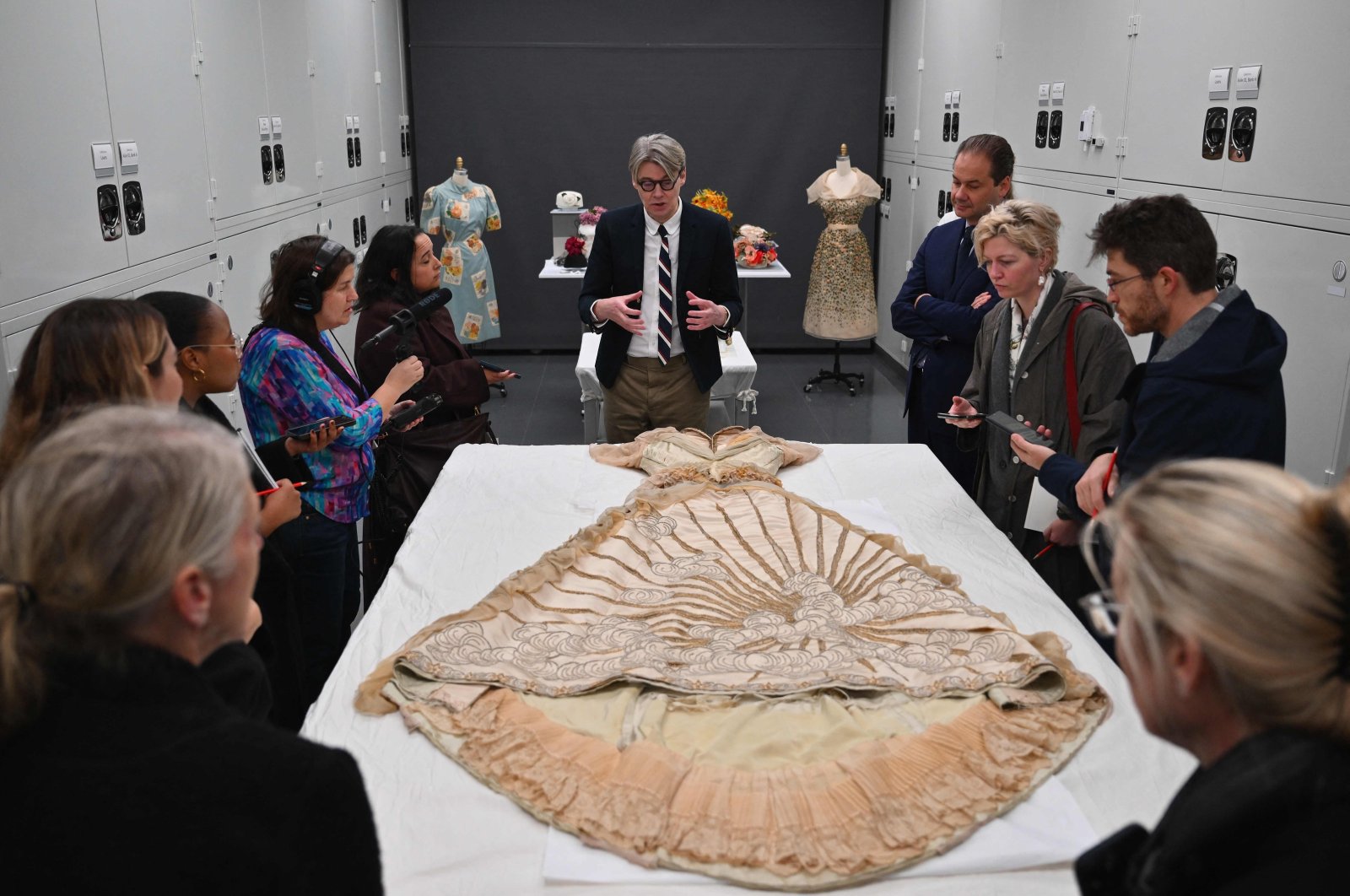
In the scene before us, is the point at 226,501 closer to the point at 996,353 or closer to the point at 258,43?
the point at 996,353

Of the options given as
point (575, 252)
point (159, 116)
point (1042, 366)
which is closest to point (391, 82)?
point (575, 252)

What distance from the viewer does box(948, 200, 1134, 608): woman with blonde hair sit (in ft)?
8.29

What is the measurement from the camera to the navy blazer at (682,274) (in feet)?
11.3

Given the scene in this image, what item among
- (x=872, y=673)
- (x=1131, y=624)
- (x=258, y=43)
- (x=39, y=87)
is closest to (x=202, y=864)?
(x=1131, y=624)

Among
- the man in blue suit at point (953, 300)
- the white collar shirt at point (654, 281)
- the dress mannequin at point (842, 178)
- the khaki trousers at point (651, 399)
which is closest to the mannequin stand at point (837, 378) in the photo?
the dress mannequin at point (842, 178)

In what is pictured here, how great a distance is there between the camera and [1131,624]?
0.89 m

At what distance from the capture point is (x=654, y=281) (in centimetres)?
348

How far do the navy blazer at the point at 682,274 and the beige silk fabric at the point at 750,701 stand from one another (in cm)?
111

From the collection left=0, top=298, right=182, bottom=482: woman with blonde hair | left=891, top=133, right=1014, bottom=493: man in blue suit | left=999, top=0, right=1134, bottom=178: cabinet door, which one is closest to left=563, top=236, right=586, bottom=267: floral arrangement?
left=999, top=0, right=1134, bottom=178: cabinet door

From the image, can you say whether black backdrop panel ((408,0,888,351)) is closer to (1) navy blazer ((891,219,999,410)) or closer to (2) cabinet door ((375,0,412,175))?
(2) cabinet door ((375,0,412,175))

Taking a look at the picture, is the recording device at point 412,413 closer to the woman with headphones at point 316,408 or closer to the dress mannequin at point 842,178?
the woman with headphones at point 316,408

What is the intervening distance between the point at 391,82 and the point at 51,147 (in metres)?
4.48

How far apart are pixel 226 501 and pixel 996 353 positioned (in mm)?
2196

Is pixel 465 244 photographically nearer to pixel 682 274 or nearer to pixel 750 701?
pixel 682 274
